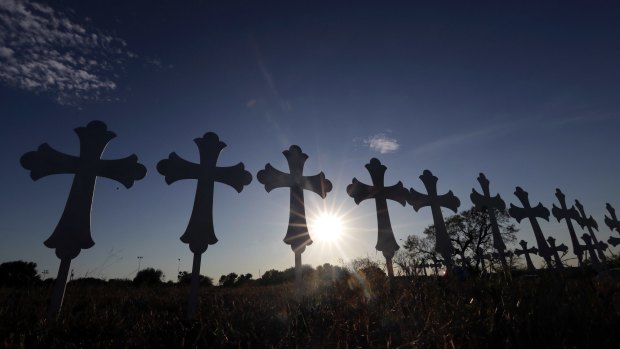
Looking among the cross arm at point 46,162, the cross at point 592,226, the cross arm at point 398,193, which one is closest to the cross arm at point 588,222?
the cross at point 592,226

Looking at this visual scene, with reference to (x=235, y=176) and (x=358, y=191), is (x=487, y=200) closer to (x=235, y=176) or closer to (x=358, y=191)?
(x=358, y=191)

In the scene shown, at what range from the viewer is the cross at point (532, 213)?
9.34m

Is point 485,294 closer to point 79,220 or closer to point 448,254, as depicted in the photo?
point 448,254

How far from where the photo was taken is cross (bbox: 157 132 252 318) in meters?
4.95

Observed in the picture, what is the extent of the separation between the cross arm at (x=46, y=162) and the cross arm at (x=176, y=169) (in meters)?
1.21

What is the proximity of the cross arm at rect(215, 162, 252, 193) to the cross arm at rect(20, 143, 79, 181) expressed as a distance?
2.06 m

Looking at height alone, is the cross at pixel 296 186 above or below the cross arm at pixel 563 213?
below

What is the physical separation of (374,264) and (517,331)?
2.88m

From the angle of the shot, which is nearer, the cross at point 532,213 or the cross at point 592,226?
the cross at point 532,213

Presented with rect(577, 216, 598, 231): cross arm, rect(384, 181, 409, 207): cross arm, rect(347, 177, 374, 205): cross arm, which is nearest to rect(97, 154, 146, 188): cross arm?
rect(347, 177, 374, 205): cross arm

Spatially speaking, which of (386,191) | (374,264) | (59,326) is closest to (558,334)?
(374,264)

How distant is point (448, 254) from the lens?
6.98m

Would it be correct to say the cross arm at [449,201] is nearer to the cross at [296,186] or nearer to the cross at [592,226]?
the cross at [296,186]

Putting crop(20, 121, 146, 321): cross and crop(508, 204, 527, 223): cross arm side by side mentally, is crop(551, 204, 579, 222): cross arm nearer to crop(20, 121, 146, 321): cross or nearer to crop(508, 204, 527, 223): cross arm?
crop(508, 204, 527, 223): cross arm
